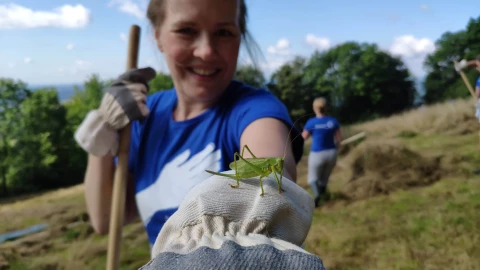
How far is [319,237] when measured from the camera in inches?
69.1

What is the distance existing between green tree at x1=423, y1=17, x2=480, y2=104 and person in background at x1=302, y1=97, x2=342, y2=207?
0.81 metres

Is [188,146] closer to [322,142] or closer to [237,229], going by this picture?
[237,229]

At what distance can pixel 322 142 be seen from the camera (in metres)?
2.37

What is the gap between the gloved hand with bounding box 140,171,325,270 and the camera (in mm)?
248

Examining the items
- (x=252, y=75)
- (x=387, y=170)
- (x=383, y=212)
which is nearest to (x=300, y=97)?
(x=383, y=212)

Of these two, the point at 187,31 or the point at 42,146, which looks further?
the point at 42,146

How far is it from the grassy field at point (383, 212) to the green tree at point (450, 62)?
27cm

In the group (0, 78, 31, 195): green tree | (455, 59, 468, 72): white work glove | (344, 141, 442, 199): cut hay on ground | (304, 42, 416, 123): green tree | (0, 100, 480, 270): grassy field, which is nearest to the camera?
(0, 100, 480, 270): grassy field

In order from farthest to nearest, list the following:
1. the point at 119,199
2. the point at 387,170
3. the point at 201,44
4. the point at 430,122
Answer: the point at 430,122 < the point at 387,170 < the point at 119,199 < the point at 201,44

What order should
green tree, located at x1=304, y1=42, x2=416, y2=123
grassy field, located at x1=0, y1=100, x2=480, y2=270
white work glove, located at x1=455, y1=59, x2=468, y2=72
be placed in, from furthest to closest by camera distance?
green tree, located at x1=304, y1=42, x2=416, y2=123, white work glove, located at x1=455, y1=59, x2=468, y2=72, grassy field, located at x1=0, y1=100, x2=480, y2=270

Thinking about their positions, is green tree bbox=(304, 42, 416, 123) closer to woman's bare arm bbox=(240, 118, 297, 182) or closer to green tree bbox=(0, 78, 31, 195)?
green tree bbox=(0, 78, 31, 195)

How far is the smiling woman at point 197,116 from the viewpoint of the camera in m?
0.50

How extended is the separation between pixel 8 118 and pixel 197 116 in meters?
2.06

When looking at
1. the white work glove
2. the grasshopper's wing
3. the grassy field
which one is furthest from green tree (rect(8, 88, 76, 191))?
the white work glove
